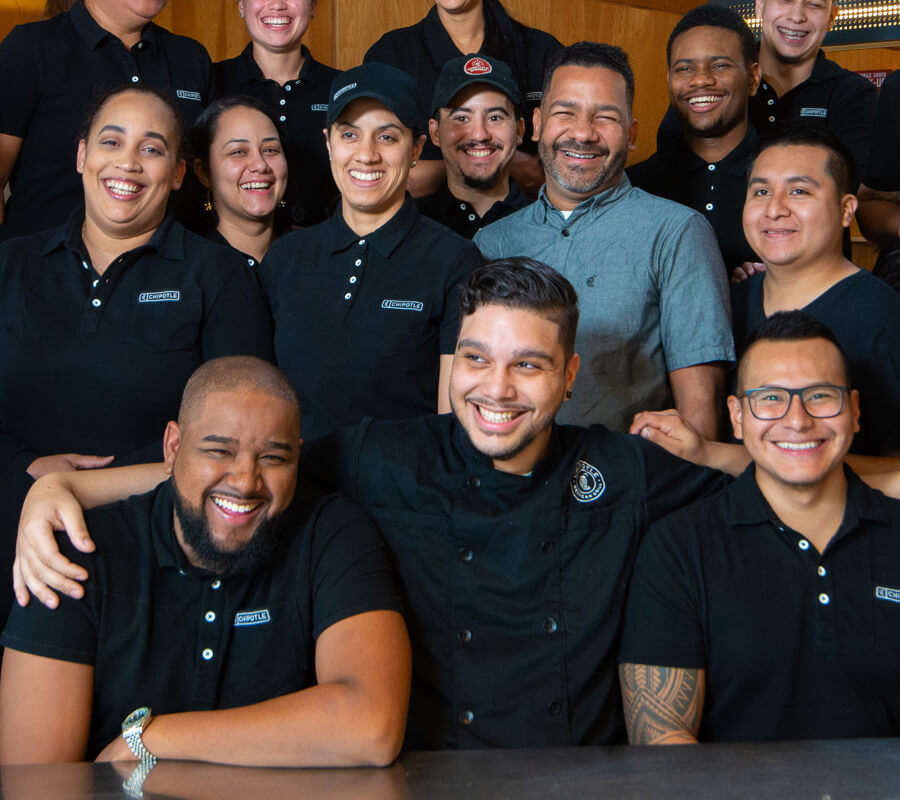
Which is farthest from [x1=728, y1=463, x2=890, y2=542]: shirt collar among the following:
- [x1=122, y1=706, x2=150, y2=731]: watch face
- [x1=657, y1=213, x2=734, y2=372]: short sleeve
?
[x1=122, y1=706, x2=150, y2=731]: watch face

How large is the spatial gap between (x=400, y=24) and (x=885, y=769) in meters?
3.49

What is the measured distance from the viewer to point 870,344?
7.84 feet

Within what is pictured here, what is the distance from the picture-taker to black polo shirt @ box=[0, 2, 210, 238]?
9.59 feet

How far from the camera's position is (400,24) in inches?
169

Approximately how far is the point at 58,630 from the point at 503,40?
2315 mm

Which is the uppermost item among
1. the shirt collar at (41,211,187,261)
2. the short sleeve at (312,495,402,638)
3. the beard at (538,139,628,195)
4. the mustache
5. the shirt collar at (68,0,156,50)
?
the shirt collar at (68,0,156,50)

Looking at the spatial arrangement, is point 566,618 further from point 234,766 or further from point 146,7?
point 146,7

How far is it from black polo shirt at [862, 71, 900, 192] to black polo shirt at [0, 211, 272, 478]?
6.06ft

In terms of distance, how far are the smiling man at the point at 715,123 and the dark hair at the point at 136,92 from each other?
1441 mm

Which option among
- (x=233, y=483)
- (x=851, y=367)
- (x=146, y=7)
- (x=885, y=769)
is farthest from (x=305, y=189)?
(x=885, y=769)

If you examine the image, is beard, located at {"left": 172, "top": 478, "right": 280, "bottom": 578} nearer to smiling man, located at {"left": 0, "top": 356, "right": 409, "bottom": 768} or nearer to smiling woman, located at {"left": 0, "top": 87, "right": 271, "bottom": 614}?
smiling man, located at {"left": 0, "top": 356, "right": 409, "bottom": 768}

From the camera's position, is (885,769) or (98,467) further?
(98,467)

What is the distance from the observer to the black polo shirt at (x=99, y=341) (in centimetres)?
241

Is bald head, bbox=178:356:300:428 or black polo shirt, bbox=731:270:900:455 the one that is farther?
black polo shirt, bbox=731:270:900:455
